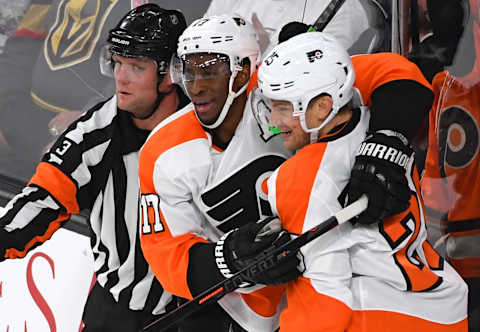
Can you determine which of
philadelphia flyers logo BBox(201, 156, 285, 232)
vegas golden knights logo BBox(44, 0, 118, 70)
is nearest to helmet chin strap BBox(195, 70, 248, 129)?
philadelphia flyers logo BBox(201, 156, 285, 232)

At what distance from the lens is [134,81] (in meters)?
1.71

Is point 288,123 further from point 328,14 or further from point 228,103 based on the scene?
point 328,14

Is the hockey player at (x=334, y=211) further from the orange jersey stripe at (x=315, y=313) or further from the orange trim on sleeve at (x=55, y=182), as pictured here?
the orange trim on sleeve at (x=55, y=182)

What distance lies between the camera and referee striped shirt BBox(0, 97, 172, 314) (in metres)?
1.79

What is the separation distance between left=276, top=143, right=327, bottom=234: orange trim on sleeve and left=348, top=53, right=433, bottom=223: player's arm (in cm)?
8

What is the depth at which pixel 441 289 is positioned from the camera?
134 cm

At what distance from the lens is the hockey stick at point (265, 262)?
48.3 inches

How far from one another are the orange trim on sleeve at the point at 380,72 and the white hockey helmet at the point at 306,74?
0.13 m

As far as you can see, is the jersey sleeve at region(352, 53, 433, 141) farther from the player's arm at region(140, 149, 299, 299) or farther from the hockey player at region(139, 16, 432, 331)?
the player's arm at region(140, 149, 299, 299)

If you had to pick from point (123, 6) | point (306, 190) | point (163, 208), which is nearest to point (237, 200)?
point (163, 208)

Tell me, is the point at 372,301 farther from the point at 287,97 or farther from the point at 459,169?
the point at 459,169

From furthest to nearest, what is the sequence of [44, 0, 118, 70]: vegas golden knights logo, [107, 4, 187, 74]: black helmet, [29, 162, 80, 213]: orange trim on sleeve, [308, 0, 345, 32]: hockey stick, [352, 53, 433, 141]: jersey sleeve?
[44, 0, 118, 70]: vegas golden knights logo
[308, 0, 345, 32]: hockey stick
[29, 162, 80, 213]: orange trim on sleeve
[107, 4, 187, 74]: black helmet
[352, 53, 433, 141]: jersey sleeve

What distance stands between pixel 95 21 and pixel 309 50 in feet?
5.26

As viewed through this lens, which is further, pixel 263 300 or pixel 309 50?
pixel 263 300
